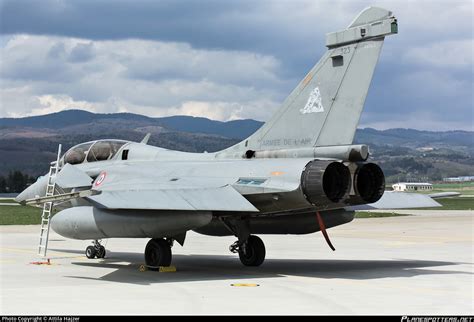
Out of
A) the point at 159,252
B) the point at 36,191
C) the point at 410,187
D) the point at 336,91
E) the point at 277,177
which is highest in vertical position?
the point at 336,91

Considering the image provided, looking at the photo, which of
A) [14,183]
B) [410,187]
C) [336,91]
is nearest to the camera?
[336,91]

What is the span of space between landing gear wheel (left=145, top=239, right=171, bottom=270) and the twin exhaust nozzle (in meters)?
3.31

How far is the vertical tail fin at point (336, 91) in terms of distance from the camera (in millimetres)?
14070

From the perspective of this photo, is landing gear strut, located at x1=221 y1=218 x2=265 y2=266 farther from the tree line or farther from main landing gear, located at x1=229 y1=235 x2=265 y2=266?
the tree line

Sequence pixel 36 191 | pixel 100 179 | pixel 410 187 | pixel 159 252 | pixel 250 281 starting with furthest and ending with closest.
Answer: pixel 410 187 < pixel 36 191 < pixel 100 179 < pixel 159 252 < pixel 250 281

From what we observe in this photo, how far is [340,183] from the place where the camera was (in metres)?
13.9

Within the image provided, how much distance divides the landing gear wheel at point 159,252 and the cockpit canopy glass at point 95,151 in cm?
329

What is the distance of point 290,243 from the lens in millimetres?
24609

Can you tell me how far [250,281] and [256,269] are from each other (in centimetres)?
235

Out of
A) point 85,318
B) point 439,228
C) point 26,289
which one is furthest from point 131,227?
point 439,228

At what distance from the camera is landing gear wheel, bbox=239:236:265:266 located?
1639cm

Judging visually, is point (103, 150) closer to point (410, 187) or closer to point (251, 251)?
point (251, 251)

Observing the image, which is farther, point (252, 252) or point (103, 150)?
point (103, 150)

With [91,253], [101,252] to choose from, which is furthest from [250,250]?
[91,253]
